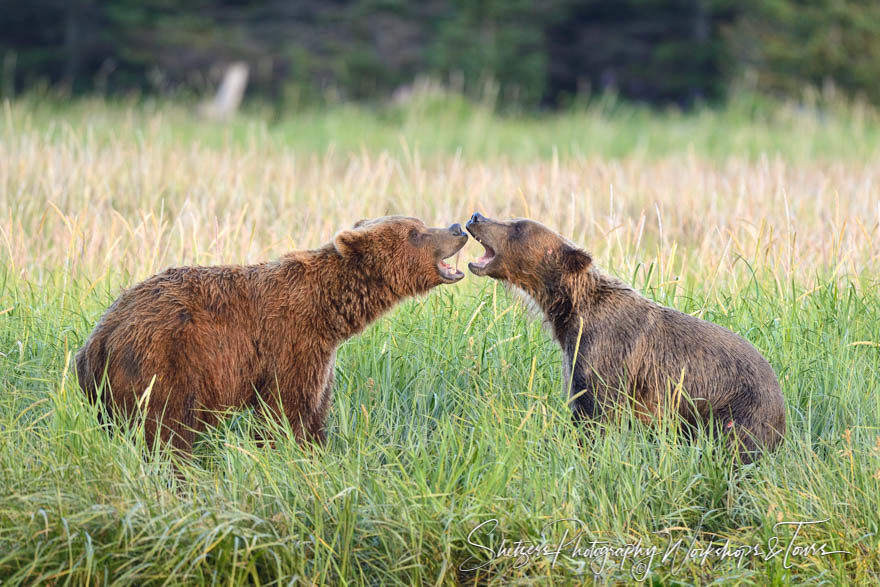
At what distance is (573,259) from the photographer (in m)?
4.73

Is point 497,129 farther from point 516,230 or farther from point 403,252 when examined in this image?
point 403,252

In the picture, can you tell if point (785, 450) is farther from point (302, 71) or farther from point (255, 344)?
point (302, 71)

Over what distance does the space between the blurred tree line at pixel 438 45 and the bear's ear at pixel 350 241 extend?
1990 cm

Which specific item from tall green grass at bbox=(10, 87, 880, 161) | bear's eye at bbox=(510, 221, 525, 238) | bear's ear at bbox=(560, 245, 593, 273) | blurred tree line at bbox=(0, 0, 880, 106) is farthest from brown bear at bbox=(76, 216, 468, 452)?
blurred tree line at bbox=(0, 0, 880, 106)

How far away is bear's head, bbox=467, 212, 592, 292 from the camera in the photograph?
4.77 metres

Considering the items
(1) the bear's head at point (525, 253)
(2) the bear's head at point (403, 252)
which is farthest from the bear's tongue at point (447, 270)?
(1) the bear's head at point (525, 253)

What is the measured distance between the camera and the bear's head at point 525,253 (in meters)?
4.77

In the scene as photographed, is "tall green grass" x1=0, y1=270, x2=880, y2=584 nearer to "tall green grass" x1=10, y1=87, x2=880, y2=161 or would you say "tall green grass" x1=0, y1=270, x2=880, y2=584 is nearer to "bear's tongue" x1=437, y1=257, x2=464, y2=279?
"bear's tongue" x1=437, y1=257, x2=464, y2=279

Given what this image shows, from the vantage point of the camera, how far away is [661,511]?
3775 millimetres

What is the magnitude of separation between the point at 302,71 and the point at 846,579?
2506 cm

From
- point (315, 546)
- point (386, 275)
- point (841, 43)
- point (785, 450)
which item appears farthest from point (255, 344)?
point (841, 43)

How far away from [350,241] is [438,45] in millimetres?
23204

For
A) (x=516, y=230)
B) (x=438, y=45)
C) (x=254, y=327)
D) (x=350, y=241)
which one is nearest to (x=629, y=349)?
(x=516, y=230)

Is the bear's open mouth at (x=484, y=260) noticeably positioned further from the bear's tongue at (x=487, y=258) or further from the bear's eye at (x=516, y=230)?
the bear's eye at (x=516, y=230)
